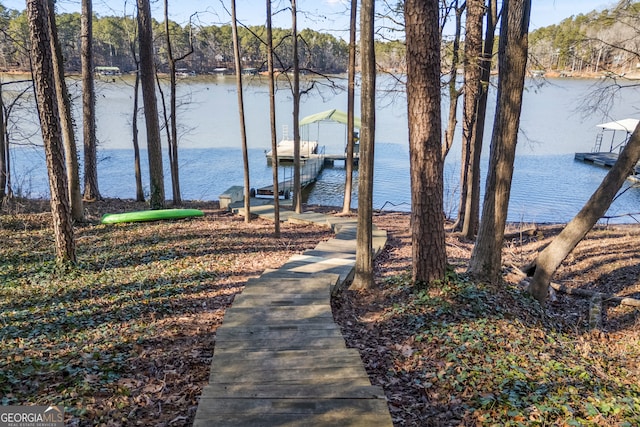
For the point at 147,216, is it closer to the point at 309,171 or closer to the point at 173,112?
the point at 173,112

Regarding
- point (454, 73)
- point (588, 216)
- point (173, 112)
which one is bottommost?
point (588, 216)

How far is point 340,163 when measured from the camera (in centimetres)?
3509

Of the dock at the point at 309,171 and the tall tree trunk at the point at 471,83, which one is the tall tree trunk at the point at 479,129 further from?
the dock at the point at 309,171

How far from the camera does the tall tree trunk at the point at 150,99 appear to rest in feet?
39.4

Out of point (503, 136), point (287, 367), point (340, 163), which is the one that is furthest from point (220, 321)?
point (340, 163)

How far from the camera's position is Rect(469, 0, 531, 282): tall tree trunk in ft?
19.7

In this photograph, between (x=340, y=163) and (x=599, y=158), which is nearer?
(x=599, y=158)

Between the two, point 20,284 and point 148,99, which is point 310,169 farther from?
point 20,284

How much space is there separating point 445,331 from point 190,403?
9.75ft

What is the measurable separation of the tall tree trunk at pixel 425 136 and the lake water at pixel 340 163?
6991mm

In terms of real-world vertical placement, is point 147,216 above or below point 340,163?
above

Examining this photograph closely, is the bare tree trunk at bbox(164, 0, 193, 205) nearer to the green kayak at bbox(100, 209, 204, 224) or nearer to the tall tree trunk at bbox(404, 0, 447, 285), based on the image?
the green kayak at bbox(100, 209, 204, 224)

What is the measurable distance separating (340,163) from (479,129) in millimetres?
24294

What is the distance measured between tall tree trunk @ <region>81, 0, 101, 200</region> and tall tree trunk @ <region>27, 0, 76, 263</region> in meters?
7.21
